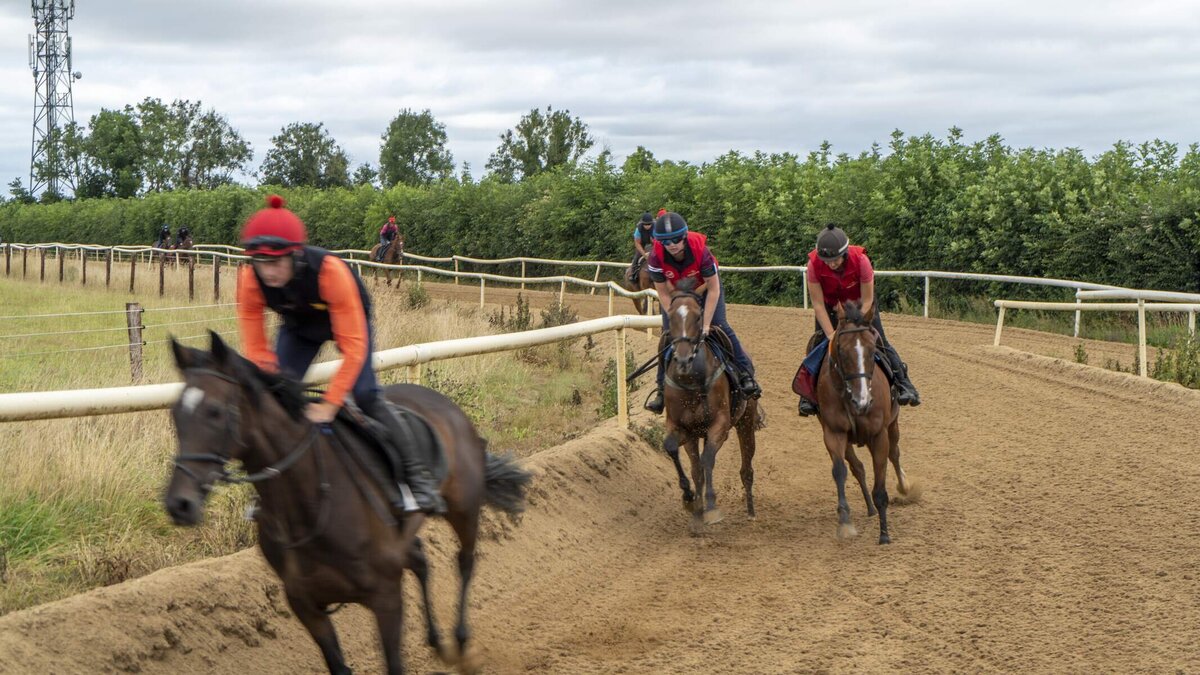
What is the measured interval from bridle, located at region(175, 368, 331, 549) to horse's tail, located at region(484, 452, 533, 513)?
5.50ft

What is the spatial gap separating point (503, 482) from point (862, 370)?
343cm

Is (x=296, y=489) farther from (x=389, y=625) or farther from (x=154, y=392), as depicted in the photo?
(x=154, y=392)

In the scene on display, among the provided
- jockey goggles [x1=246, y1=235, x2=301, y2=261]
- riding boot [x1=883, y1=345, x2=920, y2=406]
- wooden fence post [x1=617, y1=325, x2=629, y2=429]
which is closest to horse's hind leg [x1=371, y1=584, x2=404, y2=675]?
jockey goggles [x1=246, y1=235, x2=301, y2=261]

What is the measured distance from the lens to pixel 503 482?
6551 mm

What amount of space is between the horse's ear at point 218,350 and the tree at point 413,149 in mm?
91963

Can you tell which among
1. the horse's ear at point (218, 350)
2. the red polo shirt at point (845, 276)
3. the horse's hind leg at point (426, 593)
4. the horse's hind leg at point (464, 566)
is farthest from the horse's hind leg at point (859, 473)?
the horse's ear at point (218, 350)

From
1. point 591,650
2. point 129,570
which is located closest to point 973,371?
point 591,650

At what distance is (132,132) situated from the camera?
80.3 meters

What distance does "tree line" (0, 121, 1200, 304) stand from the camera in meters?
22.7

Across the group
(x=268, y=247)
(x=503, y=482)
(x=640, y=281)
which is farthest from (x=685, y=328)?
(x=640, y=281)

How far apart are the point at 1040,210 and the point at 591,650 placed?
67.4ft

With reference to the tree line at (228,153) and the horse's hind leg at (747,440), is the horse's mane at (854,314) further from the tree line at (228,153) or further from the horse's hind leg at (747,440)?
the tree line at (228,153)

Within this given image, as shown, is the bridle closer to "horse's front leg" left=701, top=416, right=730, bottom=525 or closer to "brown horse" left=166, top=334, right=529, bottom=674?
"brown horse" left=166, top=334, right=529, bottom=674

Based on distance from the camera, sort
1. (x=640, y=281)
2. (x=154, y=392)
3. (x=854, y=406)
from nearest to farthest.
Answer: (x=154, y=392), (x=854, y=406), (x=640, y=281)
